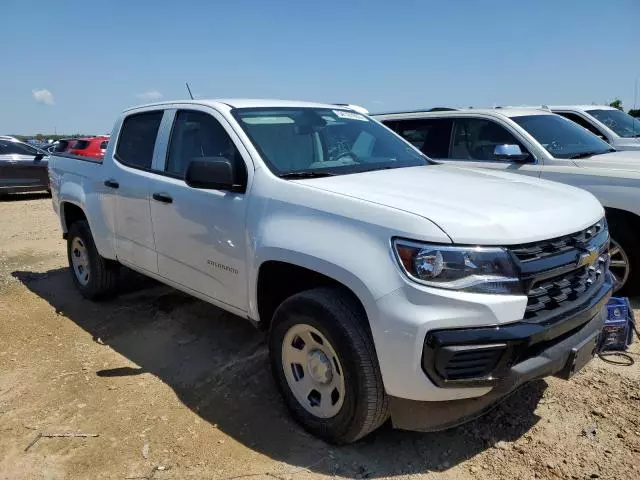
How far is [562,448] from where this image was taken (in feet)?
9.48

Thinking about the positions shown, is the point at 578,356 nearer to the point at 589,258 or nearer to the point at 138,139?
the point at 589,258

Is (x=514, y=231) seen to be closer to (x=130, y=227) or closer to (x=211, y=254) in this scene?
(x=211, y=254)

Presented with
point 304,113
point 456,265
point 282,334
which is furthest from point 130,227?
point 456,265

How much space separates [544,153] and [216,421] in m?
4.20

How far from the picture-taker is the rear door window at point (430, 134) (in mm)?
6371

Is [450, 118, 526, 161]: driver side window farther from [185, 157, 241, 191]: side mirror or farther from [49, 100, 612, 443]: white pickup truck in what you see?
[185, 157, 241, 191]: side mirror

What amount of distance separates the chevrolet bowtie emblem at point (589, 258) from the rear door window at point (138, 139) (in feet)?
10.2

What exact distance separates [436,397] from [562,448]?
920 mm

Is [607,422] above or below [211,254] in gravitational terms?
below

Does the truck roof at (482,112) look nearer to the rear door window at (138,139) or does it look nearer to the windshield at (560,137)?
the windshield at (560,137)

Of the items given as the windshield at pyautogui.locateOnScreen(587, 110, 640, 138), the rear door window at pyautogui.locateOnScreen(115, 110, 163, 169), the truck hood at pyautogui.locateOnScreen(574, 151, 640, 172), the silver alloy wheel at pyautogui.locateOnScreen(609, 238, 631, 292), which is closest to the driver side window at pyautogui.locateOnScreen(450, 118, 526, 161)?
the truck hood at pyautogui.locateOnScreen(574, 151, 640, 172)

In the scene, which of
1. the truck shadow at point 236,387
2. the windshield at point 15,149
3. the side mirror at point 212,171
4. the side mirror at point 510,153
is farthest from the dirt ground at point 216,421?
the windshield at point 15,149

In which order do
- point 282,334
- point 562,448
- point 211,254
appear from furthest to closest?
1. point 211,254
2. point 282,334
3. point 562,448

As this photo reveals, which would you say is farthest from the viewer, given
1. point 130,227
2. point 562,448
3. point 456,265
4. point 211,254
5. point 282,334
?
point 130,227
